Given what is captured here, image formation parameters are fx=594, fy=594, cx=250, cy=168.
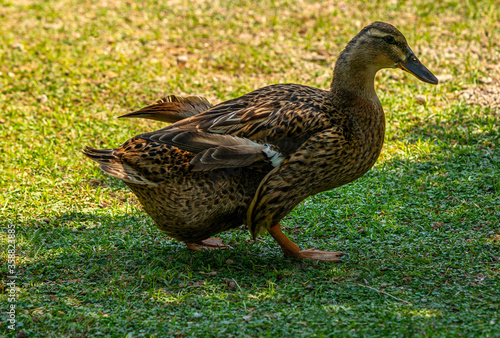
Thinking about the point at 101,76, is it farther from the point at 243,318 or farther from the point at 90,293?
the point at 243,318

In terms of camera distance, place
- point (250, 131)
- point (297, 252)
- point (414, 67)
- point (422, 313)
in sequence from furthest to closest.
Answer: point (414, 67) < point (297, 252) < point (250, 131) < point (422, 313)

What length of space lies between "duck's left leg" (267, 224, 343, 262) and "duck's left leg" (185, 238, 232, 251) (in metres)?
0.52

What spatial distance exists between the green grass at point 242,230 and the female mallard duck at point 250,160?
0.42 m

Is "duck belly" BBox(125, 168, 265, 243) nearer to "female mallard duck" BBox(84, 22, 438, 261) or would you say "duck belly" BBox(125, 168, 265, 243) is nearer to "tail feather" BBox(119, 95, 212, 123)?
"female mallard duck" BBox(84, 22, 438, 261)

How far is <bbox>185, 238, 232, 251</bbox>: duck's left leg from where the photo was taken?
4738 mm

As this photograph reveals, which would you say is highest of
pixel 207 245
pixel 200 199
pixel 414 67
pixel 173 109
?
pixel 414 67

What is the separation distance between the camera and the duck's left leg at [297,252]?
4.42 meters

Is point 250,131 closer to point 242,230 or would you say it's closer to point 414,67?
point 242,230

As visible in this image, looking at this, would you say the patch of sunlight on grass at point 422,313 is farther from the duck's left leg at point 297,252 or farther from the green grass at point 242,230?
the duck's left leg at point 297,252

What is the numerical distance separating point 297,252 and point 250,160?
84 cm

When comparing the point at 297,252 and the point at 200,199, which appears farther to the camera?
the point at 297,252

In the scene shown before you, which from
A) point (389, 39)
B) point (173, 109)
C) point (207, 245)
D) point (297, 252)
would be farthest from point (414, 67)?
point (207, 245)

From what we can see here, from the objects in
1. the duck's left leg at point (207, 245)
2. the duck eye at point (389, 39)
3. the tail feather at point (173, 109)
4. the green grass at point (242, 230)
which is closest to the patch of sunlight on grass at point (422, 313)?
the green grass at point (242, 230)

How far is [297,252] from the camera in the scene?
4.45 metres
